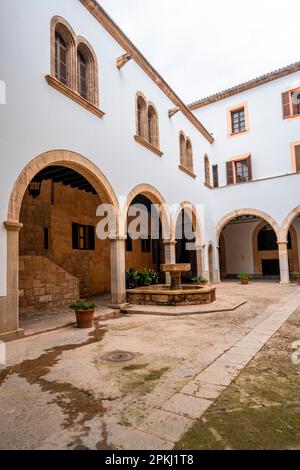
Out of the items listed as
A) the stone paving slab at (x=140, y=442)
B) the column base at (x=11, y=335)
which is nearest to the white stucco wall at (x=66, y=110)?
the column base at (x=11, y=335)

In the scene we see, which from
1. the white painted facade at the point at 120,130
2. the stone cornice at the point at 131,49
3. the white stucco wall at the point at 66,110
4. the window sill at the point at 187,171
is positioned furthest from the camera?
the window sill at the point at 187,171

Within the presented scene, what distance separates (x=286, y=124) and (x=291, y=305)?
37.8ft

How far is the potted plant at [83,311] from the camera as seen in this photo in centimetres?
634

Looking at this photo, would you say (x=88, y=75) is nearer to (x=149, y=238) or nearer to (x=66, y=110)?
(x=66, y=110)

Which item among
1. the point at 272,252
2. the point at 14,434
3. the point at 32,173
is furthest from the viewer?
the point at 272,252

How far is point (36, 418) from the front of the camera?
264 cm

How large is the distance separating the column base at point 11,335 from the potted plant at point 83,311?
1.13 meters

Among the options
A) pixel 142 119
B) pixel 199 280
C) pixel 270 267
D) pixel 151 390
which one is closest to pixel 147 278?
pixel 199 280

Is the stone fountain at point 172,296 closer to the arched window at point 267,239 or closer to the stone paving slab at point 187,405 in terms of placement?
the stone paving slab at point 187,405

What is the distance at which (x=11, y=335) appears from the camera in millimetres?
5387

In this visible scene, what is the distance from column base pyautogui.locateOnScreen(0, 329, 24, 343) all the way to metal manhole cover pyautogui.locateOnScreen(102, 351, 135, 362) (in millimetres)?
2060

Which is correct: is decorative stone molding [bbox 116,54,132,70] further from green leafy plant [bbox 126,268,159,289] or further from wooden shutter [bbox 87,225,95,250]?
green leafy plant [bbox 126,268,159,289]
